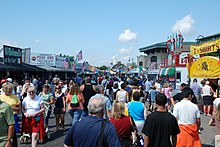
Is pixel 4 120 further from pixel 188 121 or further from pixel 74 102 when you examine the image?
pixel 74 102

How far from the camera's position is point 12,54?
2016cm

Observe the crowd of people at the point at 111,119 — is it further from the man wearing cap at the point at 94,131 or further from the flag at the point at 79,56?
the flag at the point at 79,56

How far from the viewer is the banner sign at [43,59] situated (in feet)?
86.4

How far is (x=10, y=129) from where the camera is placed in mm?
3559

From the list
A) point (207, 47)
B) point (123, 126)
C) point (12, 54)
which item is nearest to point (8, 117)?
point (123, 126)

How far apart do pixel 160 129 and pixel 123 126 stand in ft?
2.19

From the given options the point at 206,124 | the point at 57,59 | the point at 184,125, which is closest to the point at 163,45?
the point at 57,59

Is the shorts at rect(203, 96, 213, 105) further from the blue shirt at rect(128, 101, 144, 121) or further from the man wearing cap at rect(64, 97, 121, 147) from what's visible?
the man wearing cap at rect(64, 97, 121, 147)

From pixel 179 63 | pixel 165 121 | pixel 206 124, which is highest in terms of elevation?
pixel 179 63

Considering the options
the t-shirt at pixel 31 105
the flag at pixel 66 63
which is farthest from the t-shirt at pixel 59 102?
the flag at pixel 66 63

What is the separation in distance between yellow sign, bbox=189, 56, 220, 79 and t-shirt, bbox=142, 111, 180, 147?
7620mm

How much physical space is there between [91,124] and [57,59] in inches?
1105

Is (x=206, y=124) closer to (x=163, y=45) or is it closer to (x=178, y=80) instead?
(x=178, y=80)

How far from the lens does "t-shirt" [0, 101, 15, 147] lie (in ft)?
11.4
